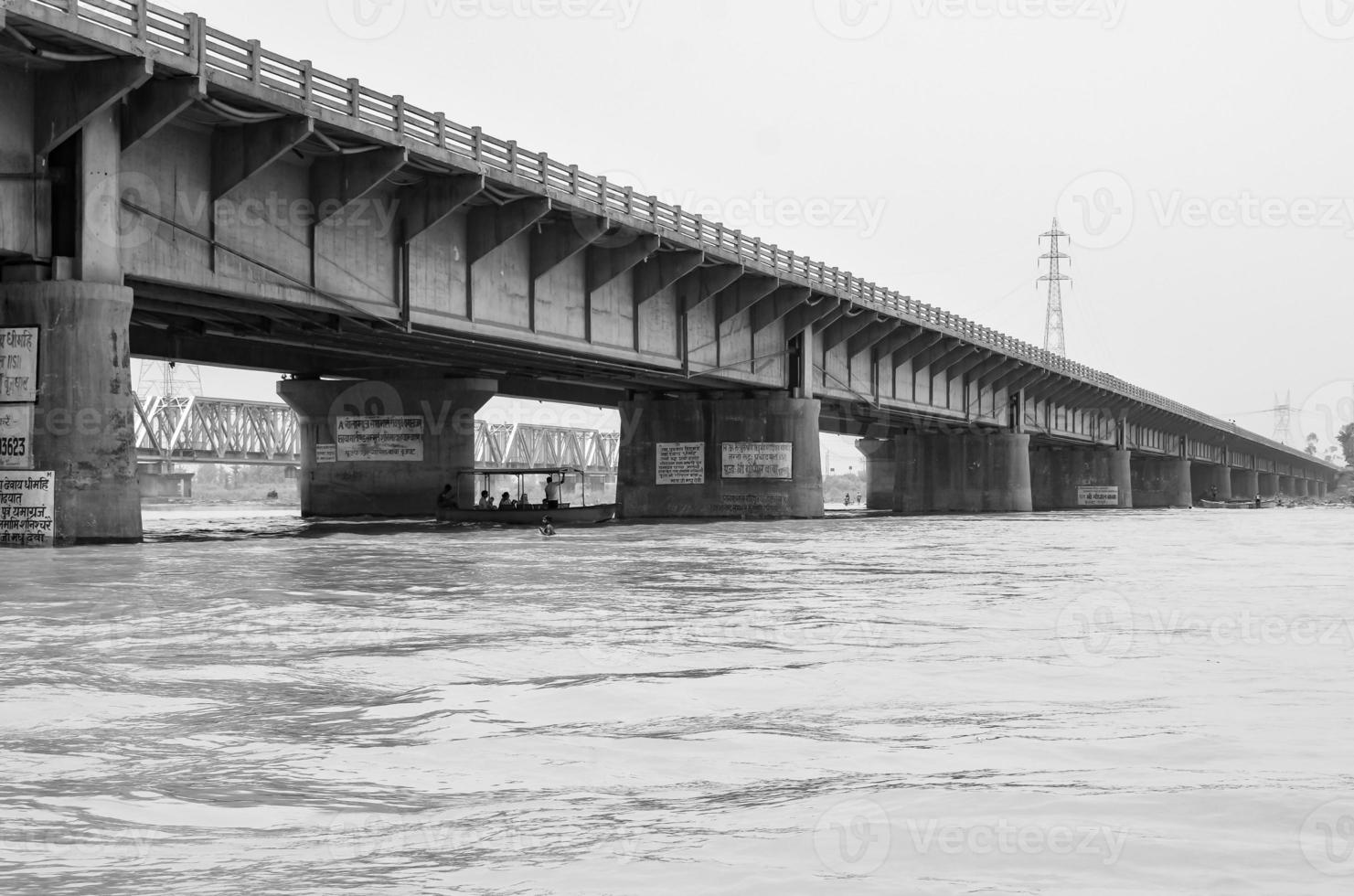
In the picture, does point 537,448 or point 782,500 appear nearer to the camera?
point 782,500

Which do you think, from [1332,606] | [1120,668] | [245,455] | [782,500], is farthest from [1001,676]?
[245,455]

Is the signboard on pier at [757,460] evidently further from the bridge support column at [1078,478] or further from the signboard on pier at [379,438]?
the bridge support column at [1078,478]

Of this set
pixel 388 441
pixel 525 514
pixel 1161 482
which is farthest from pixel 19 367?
pixel 1161 482

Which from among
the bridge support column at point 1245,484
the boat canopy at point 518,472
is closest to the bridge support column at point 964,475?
the boat canopy at point 518,472

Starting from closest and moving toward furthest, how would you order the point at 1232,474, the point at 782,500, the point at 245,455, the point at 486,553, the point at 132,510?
the point at 132,510
the point at 486,553
the point at 782,500
the point at 245,455
the point at 1232,474

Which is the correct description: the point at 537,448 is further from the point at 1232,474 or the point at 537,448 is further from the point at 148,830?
the point at 148,830

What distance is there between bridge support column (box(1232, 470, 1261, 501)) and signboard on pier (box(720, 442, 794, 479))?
14435 centimetres

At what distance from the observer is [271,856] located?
5.57 meters

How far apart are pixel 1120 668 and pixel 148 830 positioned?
7822 mm

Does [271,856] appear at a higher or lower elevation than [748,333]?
lower

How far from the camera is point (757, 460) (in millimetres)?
52156

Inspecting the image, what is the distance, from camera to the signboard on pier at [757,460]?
51969 mm

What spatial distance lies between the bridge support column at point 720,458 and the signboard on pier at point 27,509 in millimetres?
30135

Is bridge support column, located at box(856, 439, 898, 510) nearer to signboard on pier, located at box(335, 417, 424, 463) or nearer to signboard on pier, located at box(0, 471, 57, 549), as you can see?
signboard on pier, located at box(335, 417, 424, 463)
